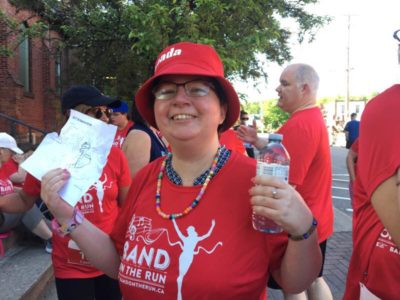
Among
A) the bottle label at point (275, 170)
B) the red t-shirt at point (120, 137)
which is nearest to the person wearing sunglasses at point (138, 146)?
the red t-shirt at point (120, 137)

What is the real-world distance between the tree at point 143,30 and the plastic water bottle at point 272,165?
538 centimetres

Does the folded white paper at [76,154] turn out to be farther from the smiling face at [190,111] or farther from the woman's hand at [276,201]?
the woman's hand at [276,201]

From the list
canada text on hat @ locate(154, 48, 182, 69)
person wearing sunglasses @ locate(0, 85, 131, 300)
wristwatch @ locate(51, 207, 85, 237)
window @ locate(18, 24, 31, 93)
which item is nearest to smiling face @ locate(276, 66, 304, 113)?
person wearing sunglasses @ locate(0, 85, 131, 300)

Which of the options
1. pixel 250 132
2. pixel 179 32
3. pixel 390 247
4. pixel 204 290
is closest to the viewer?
pixel 204 290

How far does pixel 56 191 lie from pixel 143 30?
19.2 feet

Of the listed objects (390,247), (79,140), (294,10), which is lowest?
(390,247)

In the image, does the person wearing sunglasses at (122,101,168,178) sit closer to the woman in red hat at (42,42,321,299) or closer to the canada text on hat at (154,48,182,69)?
the woman in red hat at (42,42,321,299)

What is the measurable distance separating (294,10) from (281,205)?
1400cm

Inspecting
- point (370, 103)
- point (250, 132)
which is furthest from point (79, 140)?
point (250, 132)

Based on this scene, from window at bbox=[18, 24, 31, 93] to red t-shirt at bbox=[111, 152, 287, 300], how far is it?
40.9 feet

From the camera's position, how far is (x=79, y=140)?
180 cm

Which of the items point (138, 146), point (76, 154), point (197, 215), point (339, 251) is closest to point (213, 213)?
point (197, 215)

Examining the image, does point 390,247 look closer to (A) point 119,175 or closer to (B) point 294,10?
(A) point 119,175

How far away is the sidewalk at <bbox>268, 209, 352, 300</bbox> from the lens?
429 cm
